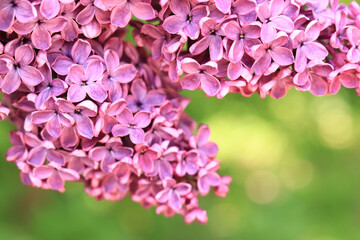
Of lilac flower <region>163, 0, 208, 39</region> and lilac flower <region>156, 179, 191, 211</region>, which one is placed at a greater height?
lilac flower <region>163, 0, 208, 39</region>

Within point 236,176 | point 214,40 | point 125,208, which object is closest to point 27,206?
point 125,208

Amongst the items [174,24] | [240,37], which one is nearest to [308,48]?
[240,37]

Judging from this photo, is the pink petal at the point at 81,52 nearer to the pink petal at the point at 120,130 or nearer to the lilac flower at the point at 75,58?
the lilac flower at the point at 75,58

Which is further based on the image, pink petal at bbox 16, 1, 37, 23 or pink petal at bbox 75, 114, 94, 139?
pink petal at bbox 75, 114, 94, 139

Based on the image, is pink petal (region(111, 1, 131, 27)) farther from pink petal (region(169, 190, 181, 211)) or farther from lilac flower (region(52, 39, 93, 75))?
pink petal (region(169, 190, 181, 211))

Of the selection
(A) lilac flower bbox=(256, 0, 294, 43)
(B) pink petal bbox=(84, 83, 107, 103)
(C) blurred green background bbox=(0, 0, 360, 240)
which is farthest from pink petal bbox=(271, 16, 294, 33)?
(C) blurred green background bbox=(0, 0, 360, 240)

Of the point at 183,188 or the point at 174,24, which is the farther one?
the point at 183,188

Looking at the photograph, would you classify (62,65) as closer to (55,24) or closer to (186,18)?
(55,24)
